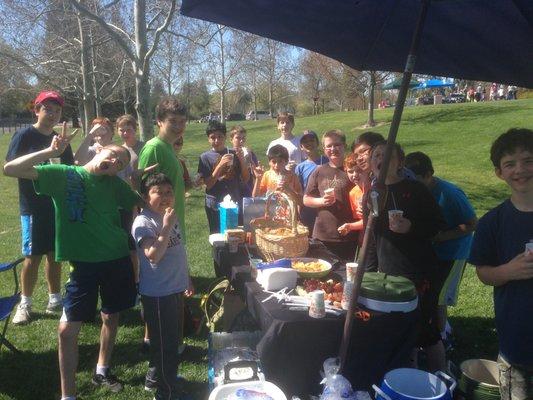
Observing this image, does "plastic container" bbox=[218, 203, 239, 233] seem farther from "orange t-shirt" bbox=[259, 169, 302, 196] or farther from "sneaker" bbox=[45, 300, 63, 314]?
"sneaker" bbox=[45, 300, 63, 314]

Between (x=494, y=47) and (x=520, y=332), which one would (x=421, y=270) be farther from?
(x=494, y=47)

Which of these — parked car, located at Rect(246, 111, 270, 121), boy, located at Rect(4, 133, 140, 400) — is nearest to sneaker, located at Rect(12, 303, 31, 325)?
boy, located at Rect(4, 133, 140, 400)

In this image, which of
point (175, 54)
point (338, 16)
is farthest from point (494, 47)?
point (175, 54)

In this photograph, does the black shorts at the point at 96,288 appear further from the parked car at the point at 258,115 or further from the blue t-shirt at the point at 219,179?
the parked car at the point at 258,115

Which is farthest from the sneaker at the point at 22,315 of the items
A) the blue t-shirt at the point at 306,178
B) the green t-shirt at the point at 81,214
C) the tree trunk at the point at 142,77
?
the tree trunk at the point at 142,77

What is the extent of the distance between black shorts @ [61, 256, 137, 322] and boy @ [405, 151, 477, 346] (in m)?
2.24

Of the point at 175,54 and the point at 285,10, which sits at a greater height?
the point at 175,54

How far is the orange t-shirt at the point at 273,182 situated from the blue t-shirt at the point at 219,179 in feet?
1.31

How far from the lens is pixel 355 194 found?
3.93 metres

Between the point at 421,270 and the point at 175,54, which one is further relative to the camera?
the point at 175,54

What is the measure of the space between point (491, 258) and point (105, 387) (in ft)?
9.21

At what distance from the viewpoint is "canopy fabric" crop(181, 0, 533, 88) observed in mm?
2375

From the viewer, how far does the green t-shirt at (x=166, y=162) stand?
3.44 metres

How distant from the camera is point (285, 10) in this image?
2418 mm
